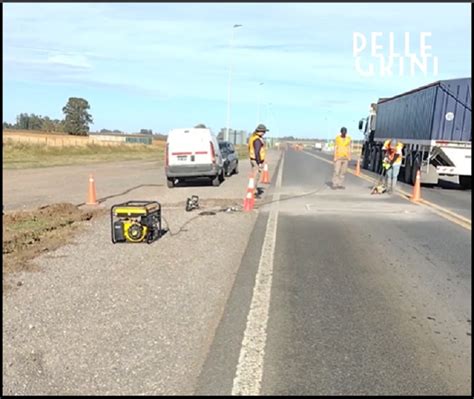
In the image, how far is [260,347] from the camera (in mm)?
4289

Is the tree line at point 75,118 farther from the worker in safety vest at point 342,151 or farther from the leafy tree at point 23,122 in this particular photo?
the worker in safety vest at point 342,151

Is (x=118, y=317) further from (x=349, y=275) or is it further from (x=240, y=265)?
(x=349, y=275)

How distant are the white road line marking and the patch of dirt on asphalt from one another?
2.61 meters

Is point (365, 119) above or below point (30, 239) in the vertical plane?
above

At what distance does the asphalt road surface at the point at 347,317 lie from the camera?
12.3 ft

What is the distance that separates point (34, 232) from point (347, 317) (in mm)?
6019

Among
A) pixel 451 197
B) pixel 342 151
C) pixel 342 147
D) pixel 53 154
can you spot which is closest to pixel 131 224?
pixel 342 151

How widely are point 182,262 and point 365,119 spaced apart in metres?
30.6

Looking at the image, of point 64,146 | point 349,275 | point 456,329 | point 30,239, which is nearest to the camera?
point 456,329

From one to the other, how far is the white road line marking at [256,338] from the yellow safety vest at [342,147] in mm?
10486

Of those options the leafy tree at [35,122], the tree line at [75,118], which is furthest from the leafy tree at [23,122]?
the tree line at [75,118]

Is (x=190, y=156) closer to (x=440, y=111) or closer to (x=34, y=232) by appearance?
(x=440, y=111)

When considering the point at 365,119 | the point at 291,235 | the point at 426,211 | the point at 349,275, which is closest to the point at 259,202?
the point at 426,211

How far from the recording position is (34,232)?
359 inches
